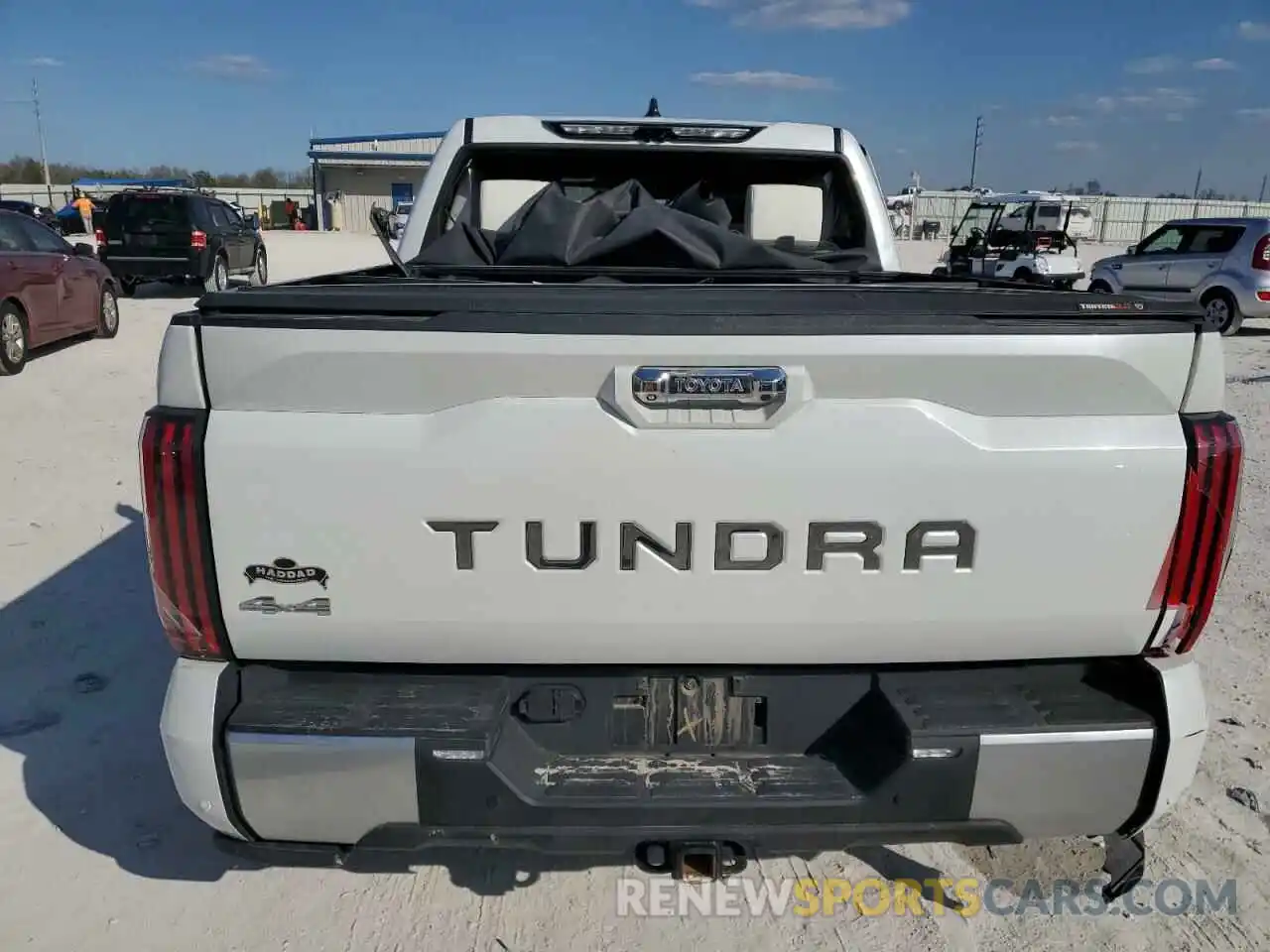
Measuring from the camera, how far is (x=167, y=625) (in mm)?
2059

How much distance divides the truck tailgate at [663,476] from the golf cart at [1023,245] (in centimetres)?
1572

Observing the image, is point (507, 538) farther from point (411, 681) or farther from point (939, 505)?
point (939, 505)

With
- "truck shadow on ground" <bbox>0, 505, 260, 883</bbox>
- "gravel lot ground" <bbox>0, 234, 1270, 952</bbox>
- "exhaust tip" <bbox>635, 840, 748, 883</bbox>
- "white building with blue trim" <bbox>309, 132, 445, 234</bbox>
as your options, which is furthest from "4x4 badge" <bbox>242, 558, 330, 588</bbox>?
"white building with blue trim" <bbox>309, 132, 445, 234</bbox>

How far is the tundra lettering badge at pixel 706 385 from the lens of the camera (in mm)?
1935

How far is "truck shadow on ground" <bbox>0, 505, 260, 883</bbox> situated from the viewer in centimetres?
296

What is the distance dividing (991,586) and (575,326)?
1094 millimetres

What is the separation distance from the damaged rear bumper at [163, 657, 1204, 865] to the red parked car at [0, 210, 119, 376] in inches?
386

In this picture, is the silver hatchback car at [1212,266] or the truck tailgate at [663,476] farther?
the silver hatchback car at [1212,266]

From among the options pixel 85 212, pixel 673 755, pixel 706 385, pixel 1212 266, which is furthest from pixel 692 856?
pixel 85 212

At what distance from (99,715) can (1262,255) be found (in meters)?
15.6

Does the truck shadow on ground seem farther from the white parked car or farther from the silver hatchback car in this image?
the silver hatchback car

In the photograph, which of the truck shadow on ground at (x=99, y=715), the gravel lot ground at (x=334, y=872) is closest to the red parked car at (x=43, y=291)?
the truck shadow on ground at (x=99, y=715)

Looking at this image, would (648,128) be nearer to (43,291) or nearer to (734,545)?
(734,545)

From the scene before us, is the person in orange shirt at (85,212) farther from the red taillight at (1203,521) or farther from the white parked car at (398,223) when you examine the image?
the red taillight at (1203,521)
